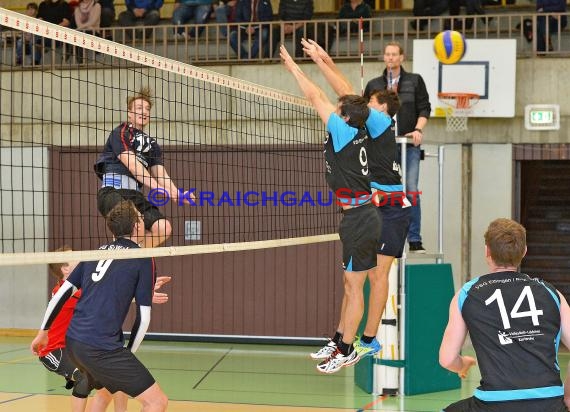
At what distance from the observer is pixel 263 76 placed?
15312mm

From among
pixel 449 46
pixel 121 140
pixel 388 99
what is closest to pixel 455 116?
pixel 449 46

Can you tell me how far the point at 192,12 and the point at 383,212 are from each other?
10226mm

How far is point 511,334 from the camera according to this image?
502 cm

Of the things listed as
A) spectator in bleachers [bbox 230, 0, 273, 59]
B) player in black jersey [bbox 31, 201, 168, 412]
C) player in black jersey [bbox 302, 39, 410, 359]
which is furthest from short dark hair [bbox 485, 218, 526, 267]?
spectator in bleachers [bbox 230, 0, 273, 59]

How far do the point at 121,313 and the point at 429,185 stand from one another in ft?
28.9

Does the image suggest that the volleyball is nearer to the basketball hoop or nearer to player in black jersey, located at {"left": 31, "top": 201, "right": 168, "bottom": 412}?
the basketball hoop

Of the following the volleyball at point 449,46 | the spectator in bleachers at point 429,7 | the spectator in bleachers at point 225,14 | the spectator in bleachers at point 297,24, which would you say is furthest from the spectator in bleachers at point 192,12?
the volleyball at point 449,46

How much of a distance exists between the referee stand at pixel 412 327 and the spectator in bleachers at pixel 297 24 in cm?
507

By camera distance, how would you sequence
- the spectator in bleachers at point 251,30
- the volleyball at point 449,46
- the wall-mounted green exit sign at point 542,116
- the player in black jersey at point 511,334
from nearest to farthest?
the player in black jersey at point 511,334, the volleyball at point 449,46, the wall-mounted green exit sign at point 542,116, the spectator in bleachers at point 251,30

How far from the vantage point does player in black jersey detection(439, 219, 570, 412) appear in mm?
4977

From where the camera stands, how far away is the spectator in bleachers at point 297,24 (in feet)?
51.8

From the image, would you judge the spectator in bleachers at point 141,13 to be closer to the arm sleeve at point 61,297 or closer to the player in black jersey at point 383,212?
the player in black jersey at point 383,212

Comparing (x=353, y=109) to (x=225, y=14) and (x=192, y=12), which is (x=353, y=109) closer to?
(x=225, y=14)

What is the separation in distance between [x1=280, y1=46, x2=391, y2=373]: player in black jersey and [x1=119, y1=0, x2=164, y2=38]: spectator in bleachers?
10.6 meters
